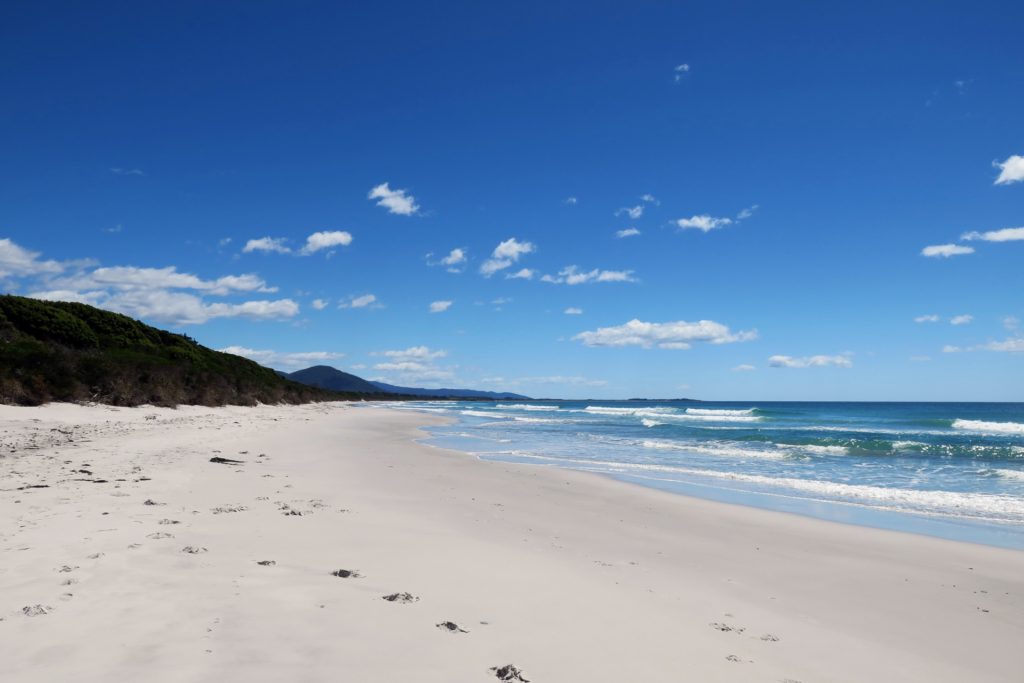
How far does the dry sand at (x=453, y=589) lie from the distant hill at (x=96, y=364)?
1196 centimetres

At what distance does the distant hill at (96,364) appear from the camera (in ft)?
64.1

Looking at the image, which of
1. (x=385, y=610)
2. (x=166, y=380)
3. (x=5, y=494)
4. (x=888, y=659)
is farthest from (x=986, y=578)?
(x=166, y=380)

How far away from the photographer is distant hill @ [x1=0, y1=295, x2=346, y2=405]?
1955 cm

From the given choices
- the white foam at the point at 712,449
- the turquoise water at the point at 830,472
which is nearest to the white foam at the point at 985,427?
the turquoise water at the point at 830,472

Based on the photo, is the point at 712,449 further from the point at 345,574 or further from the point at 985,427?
the point at 985,427

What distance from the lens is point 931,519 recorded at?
32.2ft

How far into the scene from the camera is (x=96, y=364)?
74.3 feet

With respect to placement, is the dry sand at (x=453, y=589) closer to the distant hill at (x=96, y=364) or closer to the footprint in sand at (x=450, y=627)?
the footprint in sand at (x=450, y=627)

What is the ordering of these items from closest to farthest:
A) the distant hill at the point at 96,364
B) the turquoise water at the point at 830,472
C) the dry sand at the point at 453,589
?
the dry sand at the point at 453,589
the turquoise water at the point at 830,472
the distant hill at the point at 96,364

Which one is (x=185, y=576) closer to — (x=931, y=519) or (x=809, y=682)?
(x=809, y=682)

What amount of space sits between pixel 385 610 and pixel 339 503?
4.56m

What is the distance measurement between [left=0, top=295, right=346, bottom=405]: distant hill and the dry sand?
11956mm

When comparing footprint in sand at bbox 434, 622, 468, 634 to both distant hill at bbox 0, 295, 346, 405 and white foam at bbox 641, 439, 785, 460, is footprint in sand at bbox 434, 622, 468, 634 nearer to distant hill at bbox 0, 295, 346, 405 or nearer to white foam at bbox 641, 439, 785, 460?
white foam at bbox 641, 439, 785, 460

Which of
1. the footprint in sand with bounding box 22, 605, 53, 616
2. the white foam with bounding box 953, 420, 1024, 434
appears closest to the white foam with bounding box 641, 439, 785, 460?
the footprint in sand with bounding box 22, 605, 53, 616
